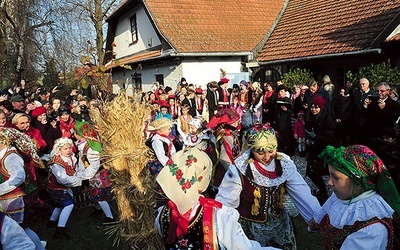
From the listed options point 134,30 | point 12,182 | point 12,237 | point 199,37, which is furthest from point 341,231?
point 134,30

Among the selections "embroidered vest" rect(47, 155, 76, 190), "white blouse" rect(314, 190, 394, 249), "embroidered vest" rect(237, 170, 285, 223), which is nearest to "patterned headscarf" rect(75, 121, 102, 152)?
"embroidered vest" rect(47, 155, 76, 190)

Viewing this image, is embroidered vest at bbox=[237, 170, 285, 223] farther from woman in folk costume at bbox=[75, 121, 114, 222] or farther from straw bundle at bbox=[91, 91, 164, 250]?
woman in folk costume at bbox=[75, 121, 114, 222]

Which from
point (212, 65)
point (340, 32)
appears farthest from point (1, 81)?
point (340, 32)

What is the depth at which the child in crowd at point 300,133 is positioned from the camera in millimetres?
8758

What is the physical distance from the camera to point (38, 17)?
20.4m

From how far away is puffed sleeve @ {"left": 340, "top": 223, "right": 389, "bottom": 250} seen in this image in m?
2.11

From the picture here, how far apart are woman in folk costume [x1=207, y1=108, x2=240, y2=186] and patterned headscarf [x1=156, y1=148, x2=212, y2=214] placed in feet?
8.74

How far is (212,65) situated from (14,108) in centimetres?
899

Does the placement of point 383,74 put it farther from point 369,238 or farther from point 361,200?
point 369,238

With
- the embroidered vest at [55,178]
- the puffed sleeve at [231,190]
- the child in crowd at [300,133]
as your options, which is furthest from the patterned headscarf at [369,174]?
the child in crowd at [300,133]

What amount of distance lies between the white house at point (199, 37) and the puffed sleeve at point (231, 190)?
36.8 ft

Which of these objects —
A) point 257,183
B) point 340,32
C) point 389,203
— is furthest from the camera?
point 340,32

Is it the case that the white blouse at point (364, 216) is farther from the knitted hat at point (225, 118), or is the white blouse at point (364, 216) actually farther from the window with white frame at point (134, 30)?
the window with white frame at point (134, 30)

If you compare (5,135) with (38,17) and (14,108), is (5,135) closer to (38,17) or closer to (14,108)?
(14,108)
